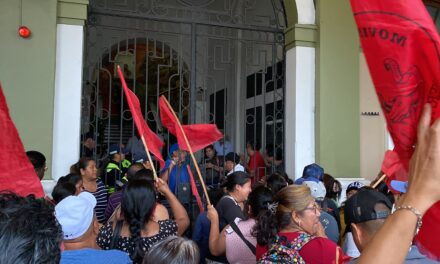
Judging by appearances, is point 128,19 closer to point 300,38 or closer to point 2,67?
point 2,67

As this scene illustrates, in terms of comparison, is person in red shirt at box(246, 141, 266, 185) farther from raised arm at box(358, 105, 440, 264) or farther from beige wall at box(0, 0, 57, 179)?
raised arm at box(358, 105, 440, 264)

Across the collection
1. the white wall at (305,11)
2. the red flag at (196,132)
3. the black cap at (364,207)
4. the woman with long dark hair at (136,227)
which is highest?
the white wall at (305,11)

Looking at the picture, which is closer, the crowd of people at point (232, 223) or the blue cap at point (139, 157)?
the crowd of people at point (232, 223)

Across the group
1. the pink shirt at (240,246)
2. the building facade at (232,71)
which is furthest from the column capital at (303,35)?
the pink shirt at (240,246)

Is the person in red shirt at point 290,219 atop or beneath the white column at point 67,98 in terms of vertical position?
beneath

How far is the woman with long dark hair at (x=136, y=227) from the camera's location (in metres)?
2.93

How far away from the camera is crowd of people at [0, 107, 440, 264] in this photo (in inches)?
46.3

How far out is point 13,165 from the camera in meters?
2.50

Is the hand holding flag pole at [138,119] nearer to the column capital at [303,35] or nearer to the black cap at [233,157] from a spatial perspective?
the black cap at [233,157]

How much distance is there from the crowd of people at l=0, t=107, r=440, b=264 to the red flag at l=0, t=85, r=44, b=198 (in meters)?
0.21

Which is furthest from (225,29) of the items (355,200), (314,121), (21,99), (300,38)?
(355,200)

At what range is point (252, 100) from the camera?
7605 mm

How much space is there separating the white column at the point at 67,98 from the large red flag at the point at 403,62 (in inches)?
202

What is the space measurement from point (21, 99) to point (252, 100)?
140 inches
